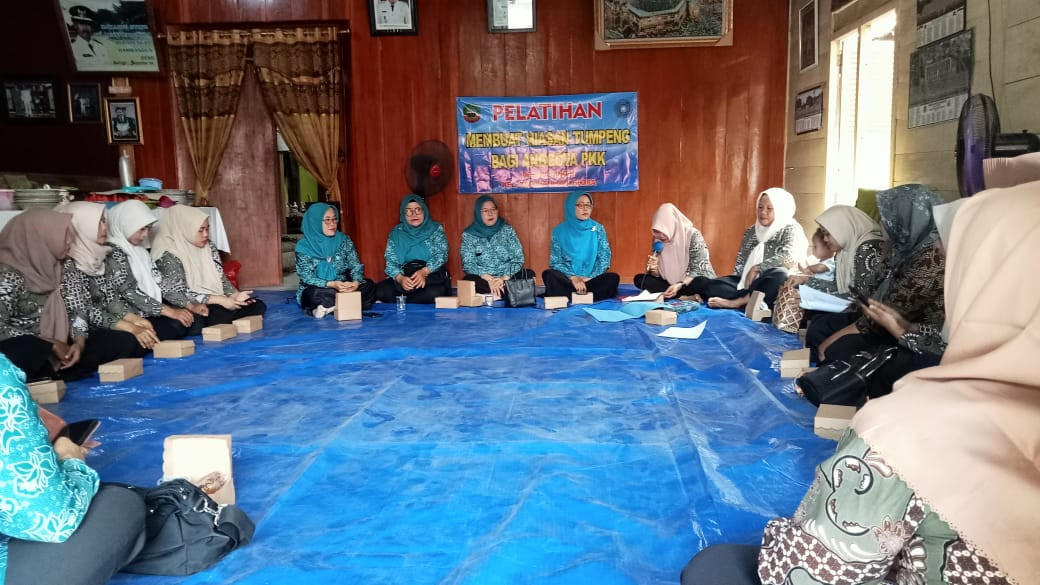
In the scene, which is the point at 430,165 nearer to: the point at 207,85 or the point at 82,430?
the point at 207,85

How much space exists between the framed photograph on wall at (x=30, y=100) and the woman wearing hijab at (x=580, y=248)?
4500 millimetres

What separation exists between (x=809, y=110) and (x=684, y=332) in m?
2.50

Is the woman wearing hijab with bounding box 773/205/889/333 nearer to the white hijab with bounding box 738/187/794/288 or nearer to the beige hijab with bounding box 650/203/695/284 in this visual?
the white hijab with bounding box 738/187/794/288

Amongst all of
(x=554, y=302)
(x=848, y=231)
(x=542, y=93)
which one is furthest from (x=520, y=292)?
(x=848, y=231)

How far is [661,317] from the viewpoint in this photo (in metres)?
4.45

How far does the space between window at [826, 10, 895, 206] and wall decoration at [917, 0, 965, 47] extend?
441 millimetres

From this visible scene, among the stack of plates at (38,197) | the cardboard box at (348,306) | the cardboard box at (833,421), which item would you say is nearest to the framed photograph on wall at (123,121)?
the stack of plates at (38,197)

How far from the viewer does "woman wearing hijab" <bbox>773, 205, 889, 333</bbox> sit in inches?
137

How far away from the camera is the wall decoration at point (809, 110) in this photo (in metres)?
5.35

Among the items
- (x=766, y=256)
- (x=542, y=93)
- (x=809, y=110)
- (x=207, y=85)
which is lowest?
(x=766, y=256)

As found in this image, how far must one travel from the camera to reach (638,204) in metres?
6.40

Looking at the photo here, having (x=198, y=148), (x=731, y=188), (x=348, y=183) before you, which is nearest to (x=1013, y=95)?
(x=731, y=188)

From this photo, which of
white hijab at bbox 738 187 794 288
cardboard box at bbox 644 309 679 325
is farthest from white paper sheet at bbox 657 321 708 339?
white hijab at bbox 738 187 794 288

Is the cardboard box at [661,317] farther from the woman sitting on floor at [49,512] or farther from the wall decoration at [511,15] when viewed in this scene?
the woman sitting on floor at [49,512]
